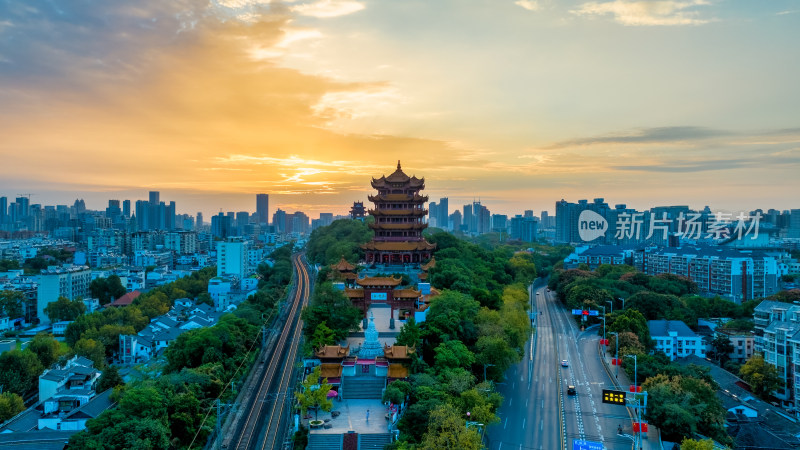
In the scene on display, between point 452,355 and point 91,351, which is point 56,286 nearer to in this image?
point 91,351

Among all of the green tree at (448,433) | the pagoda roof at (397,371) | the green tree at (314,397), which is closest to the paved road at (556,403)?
the green tree at (448,433)

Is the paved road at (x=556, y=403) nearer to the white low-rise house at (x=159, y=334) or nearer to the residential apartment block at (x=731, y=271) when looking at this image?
the white low-rise house at (x=159, y=334)

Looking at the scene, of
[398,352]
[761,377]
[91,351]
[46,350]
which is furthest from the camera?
[91,351]

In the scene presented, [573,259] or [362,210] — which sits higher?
[362,210]

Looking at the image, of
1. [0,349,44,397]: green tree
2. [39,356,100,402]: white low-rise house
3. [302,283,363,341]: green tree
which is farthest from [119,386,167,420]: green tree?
[0,349,44,397]: green tree

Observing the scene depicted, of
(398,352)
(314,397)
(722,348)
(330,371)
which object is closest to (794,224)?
(722,348)

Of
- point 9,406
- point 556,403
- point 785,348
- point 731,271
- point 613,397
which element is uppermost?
point 731,271

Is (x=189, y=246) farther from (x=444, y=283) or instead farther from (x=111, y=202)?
(x=444, y=283)

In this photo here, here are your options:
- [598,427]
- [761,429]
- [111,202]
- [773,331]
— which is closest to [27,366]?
→ [598,427]
